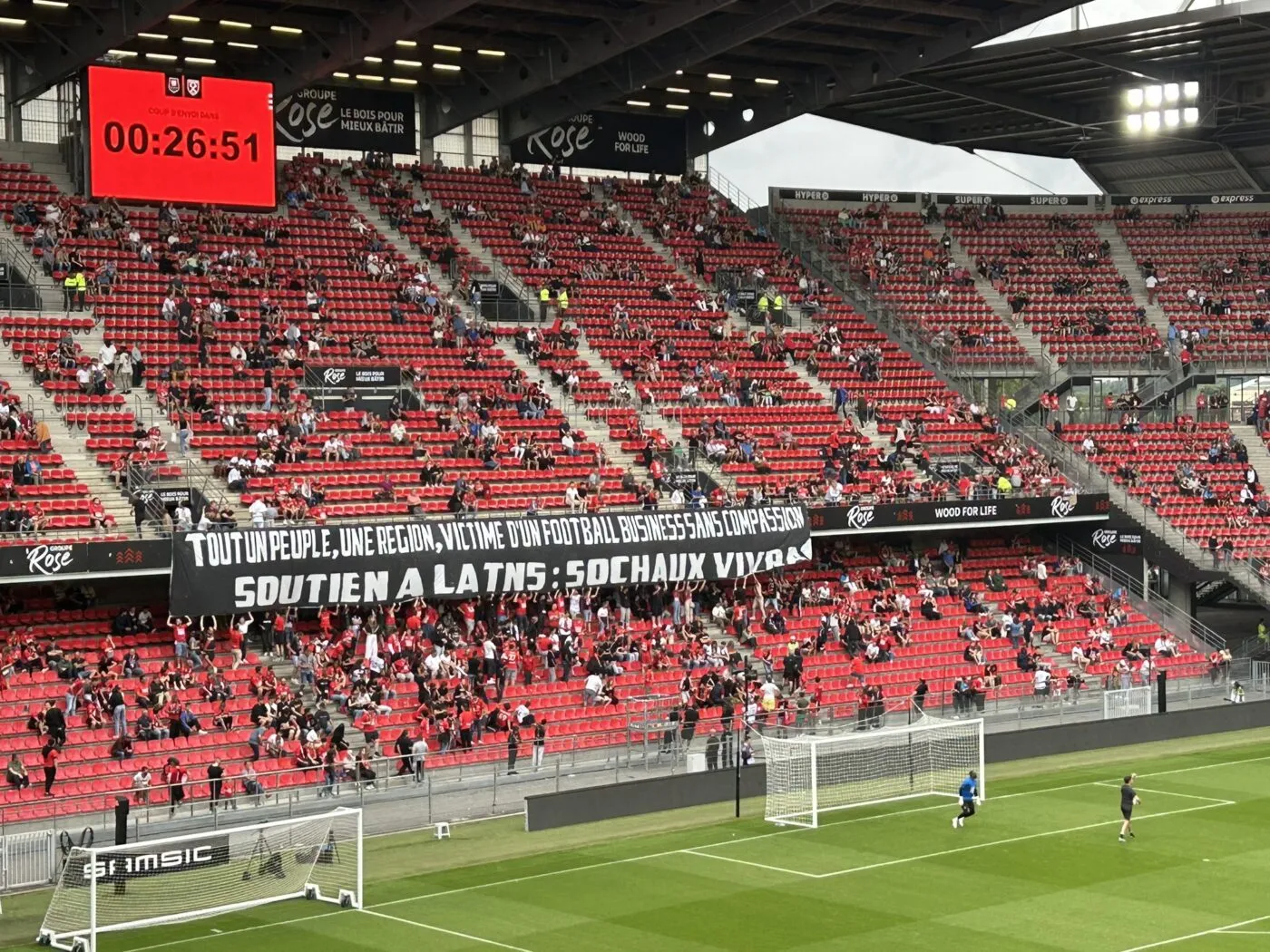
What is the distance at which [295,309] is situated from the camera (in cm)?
4634

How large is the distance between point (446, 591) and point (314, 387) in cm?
739

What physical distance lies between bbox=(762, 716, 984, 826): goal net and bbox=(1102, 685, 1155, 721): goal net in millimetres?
7103

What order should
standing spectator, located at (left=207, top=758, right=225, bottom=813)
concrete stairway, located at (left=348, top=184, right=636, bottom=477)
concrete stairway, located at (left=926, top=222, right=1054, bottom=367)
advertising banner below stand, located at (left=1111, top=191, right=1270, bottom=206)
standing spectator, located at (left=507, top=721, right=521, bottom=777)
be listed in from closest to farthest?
standing spectator, located at (left=207, top=758, right=225, bottom=813) → standing spectator, located at (left=507, top=721, right=521, bottom=777) → concrete stairway, located at (left=348, top=184, right=636, bottom=477) → concrete stairway, located at (left=926, top=222, right=1054, bottom=367) → advertising banner below stand, located at (left=1111, top=191, right=1270, bottom=206)

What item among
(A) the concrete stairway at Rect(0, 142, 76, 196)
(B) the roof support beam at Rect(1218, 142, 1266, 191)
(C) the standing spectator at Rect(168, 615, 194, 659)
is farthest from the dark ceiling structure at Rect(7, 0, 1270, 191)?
(C) the standing spectator at Rect(168, 615, 194, 659)

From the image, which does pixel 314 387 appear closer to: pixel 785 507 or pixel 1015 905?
pixel 785 507

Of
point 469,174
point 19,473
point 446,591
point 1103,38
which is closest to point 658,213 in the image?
point 469,174

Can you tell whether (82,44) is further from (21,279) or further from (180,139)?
(21,279)

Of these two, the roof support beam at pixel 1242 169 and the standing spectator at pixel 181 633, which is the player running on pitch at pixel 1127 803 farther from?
the roof support beam at pixel 1242 169

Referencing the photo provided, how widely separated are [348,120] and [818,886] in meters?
33.9

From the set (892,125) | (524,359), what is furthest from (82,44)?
(892,125)

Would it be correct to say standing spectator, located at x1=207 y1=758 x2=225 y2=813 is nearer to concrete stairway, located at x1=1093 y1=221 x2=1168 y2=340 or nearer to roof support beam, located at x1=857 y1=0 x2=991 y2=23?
roof support beam, located at x1=857 y1=0 x2=991 y2=23

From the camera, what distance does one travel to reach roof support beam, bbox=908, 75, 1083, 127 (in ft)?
196

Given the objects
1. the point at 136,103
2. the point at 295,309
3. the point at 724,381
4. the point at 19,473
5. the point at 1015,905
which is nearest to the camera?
the point at 1015,905

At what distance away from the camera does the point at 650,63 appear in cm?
5194
